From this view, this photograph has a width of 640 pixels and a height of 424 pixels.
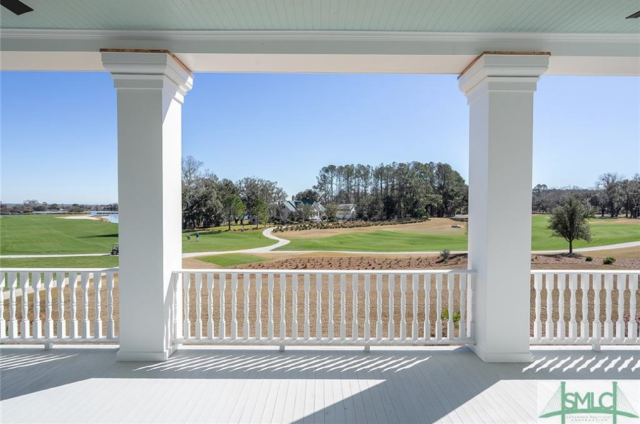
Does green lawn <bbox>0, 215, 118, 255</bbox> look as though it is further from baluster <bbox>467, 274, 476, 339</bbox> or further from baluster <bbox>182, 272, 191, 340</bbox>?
baluster <bbox>467, 274, 476, 339</bbox>

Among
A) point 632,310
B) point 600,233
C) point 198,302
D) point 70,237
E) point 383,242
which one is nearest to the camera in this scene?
point 198,302

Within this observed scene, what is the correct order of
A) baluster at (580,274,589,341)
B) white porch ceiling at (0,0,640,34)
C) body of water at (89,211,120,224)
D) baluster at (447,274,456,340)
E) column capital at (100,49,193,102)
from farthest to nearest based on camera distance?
body of water at (89,211,120,224), baluster at (580,274,589,341), baluster at (447,274,456,340), column capital at (100,49,193,102), white porch ceiling at (0,0,640,34)

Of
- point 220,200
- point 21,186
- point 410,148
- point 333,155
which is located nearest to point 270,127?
point 333,155

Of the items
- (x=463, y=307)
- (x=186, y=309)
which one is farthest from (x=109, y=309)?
(x=463, y=307)

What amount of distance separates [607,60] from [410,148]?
2209 millimetres

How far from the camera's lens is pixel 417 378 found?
8.26 ft

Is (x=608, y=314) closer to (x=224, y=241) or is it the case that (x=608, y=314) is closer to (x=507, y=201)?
(x=507, y=201)

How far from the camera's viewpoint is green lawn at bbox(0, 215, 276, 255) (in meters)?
4.12

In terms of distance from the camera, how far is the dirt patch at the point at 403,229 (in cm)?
415

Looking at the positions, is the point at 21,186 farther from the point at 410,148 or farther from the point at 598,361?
the point at 598,361

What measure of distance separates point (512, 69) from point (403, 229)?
7.02 feet

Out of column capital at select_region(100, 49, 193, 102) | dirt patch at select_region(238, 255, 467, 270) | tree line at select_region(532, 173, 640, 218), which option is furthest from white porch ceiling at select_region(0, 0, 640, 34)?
dirt patch at select_region(238, 255, 467, 270)

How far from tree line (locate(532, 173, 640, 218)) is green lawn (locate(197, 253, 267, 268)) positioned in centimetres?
365

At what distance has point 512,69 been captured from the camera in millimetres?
2719
